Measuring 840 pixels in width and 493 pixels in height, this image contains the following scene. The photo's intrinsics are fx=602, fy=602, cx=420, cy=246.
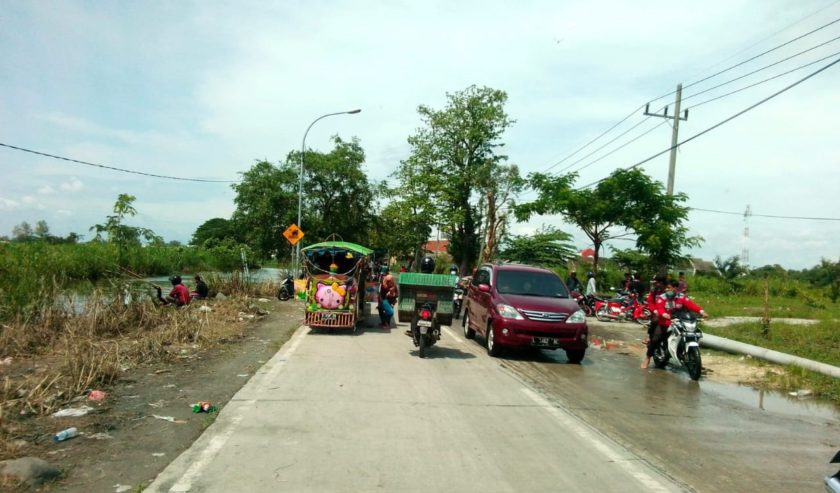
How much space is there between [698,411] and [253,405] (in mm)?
6013

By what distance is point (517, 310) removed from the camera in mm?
11766

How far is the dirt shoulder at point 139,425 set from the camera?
16.3 feet

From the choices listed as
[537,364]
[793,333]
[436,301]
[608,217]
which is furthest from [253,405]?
[608,217]

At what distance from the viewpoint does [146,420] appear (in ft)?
21.7

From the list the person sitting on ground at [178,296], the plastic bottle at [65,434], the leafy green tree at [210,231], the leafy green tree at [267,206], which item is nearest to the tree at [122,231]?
the person sitting on ground at [178,296]

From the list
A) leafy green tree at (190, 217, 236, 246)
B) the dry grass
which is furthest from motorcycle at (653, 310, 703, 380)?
leafy green tree at (190, 217, 236, 246)

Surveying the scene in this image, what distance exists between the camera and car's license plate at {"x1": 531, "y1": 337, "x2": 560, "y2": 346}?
11594mm

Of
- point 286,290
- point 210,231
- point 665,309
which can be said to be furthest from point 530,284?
point 210,231

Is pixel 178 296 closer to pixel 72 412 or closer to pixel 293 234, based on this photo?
pixel 72 412

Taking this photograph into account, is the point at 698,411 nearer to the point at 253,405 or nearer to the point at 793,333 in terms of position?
the point at 253,405

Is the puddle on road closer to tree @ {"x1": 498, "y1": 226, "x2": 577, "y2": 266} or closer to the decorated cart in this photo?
the decorated cart

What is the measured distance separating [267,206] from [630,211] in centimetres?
3177

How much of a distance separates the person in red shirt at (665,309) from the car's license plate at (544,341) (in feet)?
6.50

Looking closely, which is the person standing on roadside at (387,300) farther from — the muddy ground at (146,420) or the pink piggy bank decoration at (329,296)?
the muddy ground at (146,420)
